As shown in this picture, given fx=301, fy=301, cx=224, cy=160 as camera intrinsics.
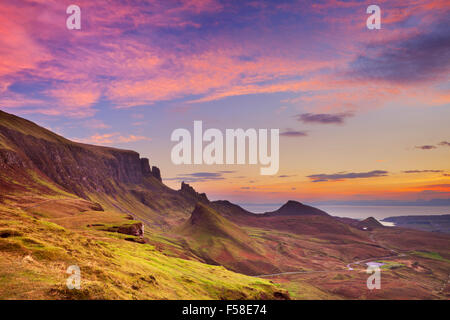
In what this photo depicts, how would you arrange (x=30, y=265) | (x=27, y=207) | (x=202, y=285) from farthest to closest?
(x=27, y=207)
(x=202, y=285)
(x=30, y=265)

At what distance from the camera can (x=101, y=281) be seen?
34938 millimetres

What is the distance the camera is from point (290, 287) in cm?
17675

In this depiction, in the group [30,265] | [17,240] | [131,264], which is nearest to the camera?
[30,265]

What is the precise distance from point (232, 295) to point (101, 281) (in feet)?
129

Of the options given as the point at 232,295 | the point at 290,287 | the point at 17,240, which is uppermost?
the point at 17,240
